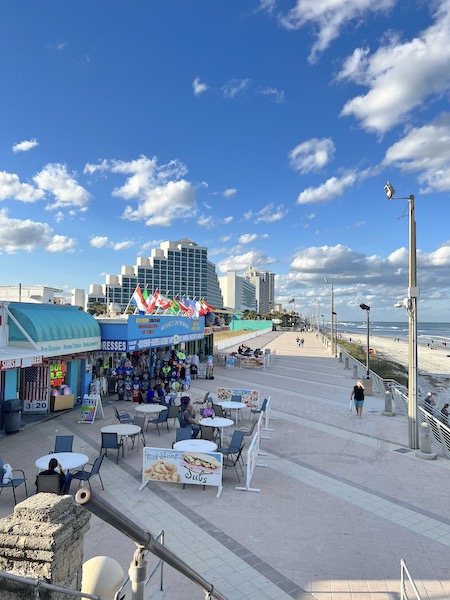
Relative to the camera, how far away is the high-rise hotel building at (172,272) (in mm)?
169375

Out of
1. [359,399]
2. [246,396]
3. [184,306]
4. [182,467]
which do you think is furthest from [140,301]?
[182,467]

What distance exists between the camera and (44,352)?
1298cm

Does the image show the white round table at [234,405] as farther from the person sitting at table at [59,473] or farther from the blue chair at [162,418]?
the person sitting at table at [59,473]

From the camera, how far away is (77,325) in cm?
1570

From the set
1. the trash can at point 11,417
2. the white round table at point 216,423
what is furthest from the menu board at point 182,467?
the trash can at point 11,417

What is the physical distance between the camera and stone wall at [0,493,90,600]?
113 inches

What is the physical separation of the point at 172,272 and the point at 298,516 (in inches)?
6894

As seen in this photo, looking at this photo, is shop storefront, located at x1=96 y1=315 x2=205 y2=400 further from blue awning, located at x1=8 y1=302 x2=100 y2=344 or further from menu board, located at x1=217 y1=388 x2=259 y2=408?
menu board, located at x1=217 y1=388 x2=259 y2=408

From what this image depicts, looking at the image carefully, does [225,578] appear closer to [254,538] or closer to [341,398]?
[254,538]

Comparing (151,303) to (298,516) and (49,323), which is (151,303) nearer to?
(49,323)

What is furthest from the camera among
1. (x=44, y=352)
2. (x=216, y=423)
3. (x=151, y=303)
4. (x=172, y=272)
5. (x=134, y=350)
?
(x=172, y=272)

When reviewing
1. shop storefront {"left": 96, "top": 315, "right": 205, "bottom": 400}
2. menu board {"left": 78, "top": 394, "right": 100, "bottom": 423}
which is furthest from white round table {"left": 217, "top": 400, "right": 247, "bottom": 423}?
shop storefront {"left": 96, "top": 315, "right": 205, "bottom": 400}

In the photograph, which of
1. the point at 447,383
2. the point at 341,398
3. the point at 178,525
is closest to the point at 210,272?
the point at 447,383

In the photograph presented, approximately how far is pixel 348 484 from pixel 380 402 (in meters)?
10.9
